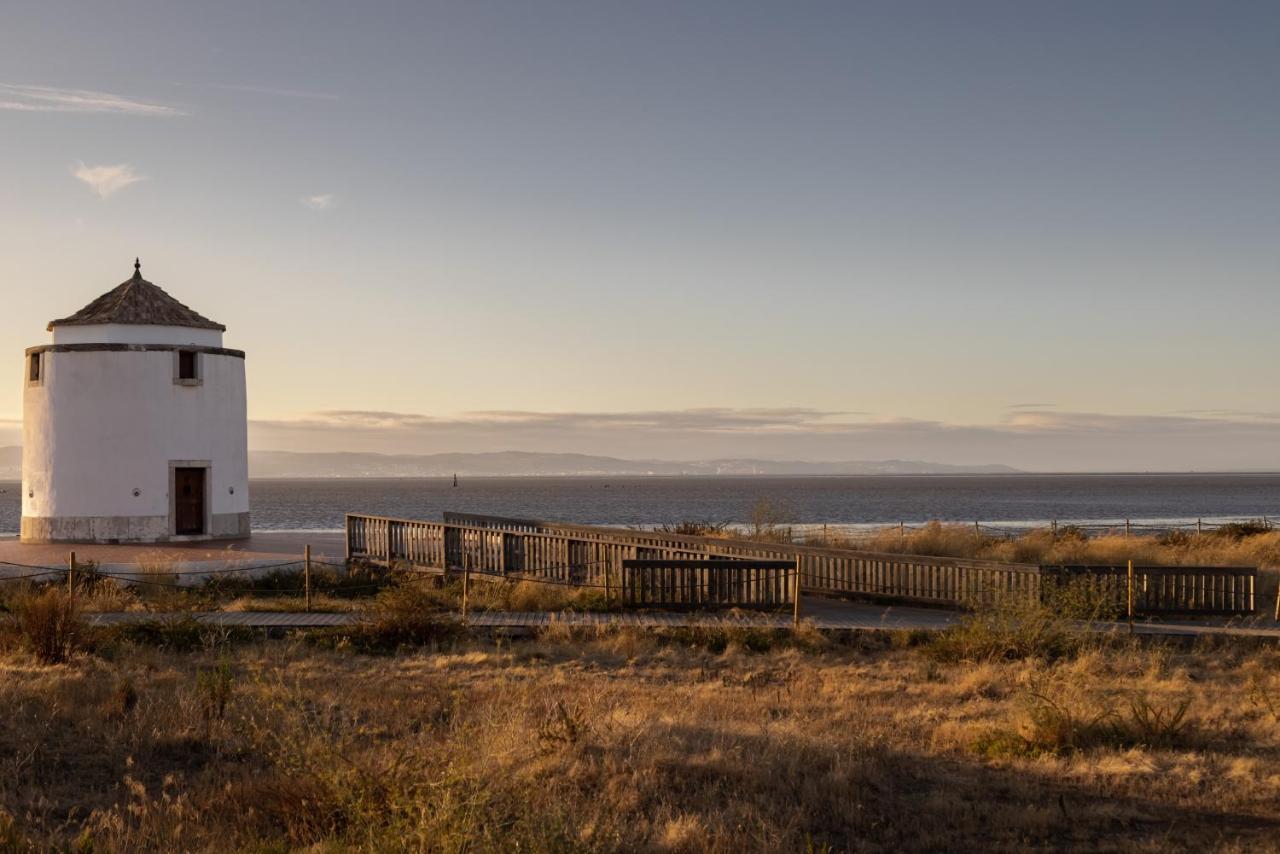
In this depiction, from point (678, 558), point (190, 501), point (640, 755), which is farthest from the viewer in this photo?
point (190, 501)

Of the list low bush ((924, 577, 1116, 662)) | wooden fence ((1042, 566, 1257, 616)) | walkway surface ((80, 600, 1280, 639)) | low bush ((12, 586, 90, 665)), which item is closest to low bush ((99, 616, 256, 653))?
walkway surface ((80, 600, 1280, 639))

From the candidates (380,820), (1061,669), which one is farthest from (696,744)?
(1061,669)

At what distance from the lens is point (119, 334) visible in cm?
2839

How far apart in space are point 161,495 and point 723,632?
59.0 ft

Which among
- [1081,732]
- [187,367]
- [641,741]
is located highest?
[187,367]

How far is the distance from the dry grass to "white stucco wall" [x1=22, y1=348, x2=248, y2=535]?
1439 cm

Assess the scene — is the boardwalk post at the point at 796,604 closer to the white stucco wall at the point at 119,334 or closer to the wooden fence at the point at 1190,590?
the wooden fence at the point at 1190,590

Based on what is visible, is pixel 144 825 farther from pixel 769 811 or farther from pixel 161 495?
pixel 161 495

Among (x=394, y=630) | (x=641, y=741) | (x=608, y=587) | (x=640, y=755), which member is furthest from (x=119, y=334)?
(x=640, y=755)

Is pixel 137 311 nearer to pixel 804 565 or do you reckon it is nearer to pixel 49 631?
pixel 49 631

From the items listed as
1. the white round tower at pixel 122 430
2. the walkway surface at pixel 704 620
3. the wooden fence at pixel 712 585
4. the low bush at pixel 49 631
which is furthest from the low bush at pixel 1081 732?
the white round tower at pixel 122 430

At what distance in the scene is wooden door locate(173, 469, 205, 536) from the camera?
29.1 meters

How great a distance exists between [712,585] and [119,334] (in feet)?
59.6

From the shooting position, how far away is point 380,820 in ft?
24.8
